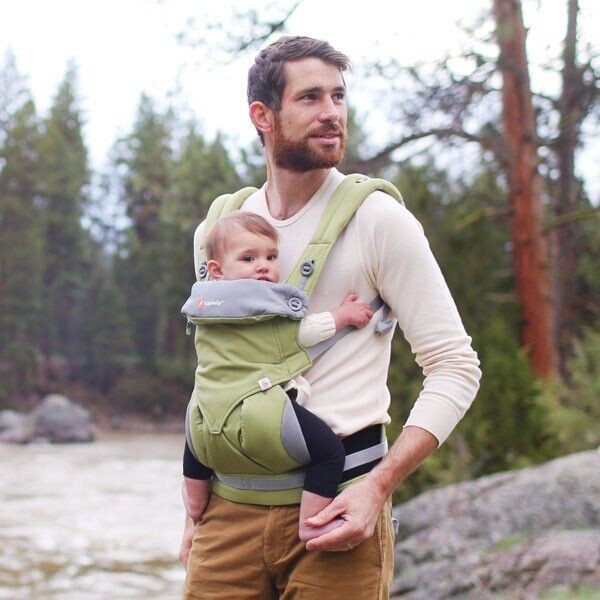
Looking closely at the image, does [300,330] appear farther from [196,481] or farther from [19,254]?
[19,254]

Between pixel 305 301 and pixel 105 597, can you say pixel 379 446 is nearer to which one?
pixel 305 301

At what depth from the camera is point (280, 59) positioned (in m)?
2.11

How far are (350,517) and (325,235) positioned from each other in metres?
0.55

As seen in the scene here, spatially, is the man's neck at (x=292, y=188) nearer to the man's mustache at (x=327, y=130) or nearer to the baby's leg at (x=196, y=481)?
the man's mustache at (x=327, y=130)

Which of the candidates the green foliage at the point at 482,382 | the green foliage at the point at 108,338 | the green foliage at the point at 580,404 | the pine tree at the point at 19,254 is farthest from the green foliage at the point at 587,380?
the green foliage at the point at 108,338

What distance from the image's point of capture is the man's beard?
2.09 metres

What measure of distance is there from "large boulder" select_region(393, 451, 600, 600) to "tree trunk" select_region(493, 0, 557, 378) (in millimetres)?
5729

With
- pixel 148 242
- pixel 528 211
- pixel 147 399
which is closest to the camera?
pixel 528 211

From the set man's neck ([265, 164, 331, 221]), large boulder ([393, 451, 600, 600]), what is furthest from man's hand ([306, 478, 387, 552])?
large boulder ([393, 451, 600, 600])

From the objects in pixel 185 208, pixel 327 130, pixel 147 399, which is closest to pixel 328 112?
pixel 327 130

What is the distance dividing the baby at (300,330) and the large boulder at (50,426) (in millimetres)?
27224

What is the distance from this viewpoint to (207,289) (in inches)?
80.7

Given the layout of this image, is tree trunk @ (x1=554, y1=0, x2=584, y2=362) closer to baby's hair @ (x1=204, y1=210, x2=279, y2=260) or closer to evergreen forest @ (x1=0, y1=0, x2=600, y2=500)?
evergreen forest @ (x1=0, y1=0, x2=600, y2=500)

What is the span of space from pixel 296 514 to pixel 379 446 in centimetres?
21
